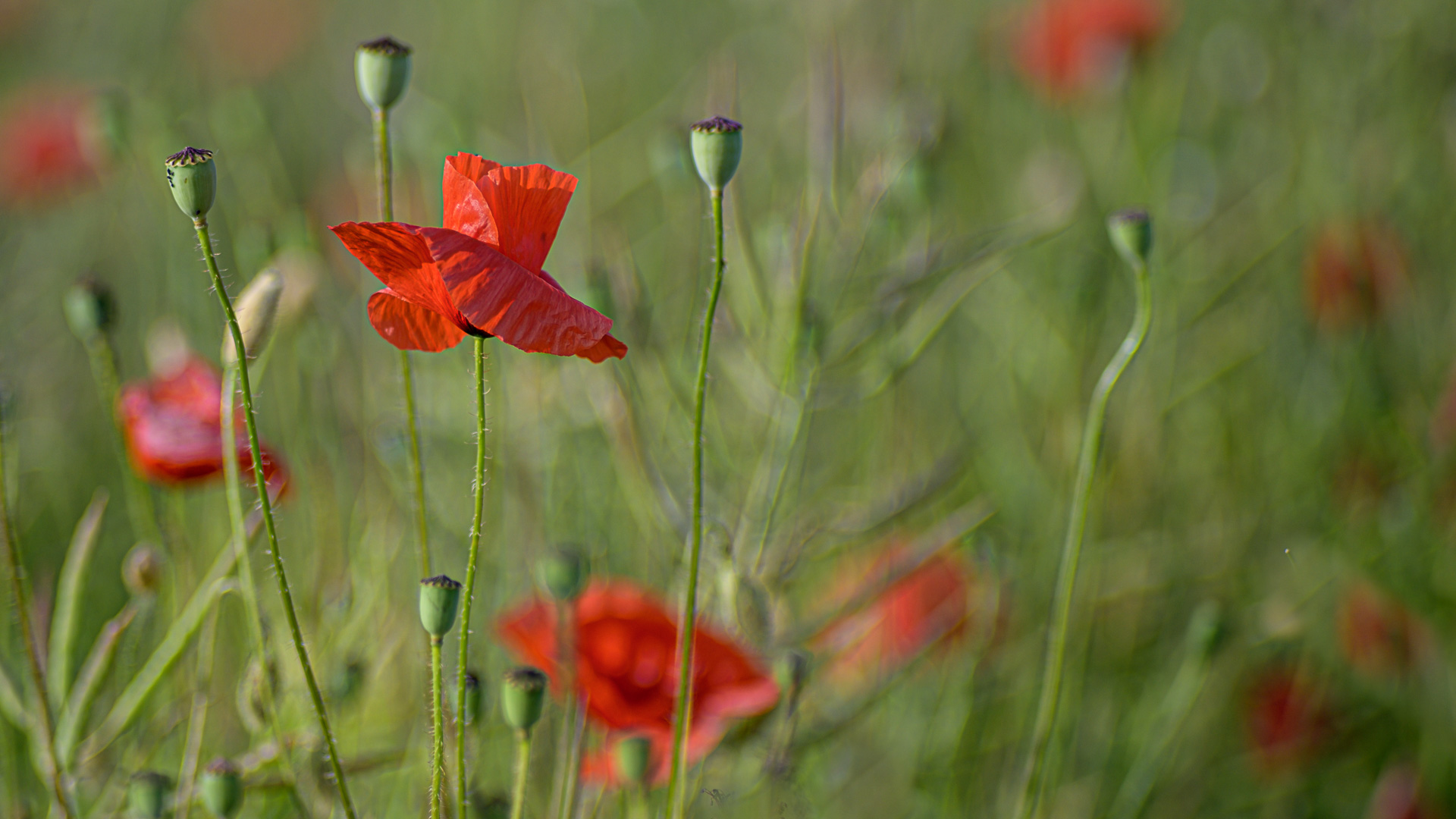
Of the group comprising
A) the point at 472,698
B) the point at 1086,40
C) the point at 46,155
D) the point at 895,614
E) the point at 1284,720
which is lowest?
the point at 1284,720

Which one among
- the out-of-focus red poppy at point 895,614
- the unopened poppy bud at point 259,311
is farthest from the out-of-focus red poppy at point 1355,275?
the unopened poppy bud at point 259,311

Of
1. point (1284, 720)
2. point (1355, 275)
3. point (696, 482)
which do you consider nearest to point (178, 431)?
point (696, 482)

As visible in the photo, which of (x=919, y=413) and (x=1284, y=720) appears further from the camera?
(x=919, y=413)

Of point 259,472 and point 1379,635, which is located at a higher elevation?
point 259,472

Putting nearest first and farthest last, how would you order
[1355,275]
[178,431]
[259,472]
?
[259,472]
[178,431]
[1355,275]

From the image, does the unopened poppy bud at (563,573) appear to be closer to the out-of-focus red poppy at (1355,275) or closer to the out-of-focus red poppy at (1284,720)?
the out-of-focus red poppy at (1284,720)

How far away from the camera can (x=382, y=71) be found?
1.32ft

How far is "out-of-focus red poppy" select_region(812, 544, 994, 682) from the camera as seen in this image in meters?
0.67

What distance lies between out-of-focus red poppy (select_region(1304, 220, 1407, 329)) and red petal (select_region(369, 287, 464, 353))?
816mm

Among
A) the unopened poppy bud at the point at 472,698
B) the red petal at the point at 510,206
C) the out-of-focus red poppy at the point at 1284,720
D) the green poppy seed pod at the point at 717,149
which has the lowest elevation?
the out-of-focus red poppy at the point at 1284,720

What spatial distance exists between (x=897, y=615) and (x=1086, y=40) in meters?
0.67

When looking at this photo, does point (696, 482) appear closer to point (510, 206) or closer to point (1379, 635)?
point (510, 206)

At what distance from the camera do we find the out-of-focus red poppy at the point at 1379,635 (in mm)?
782

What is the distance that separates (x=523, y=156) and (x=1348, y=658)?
873mm
